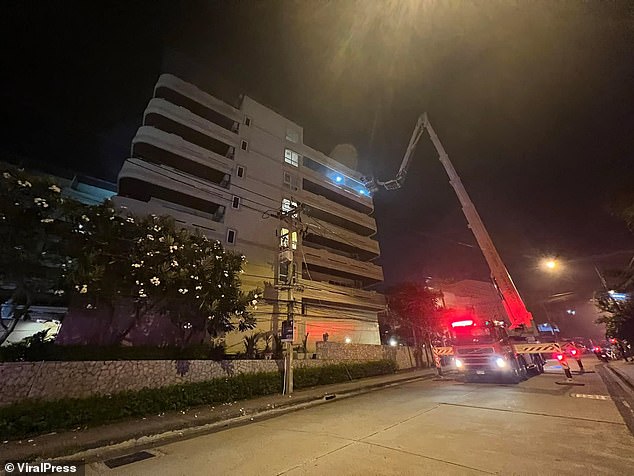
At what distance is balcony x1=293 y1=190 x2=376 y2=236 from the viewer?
92.1 ft

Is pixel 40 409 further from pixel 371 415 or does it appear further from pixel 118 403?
pixel 371 415

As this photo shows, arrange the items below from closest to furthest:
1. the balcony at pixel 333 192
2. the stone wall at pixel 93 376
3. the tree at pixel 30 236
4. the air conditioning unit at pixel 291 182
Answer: the stone wall at pixel 93 376
the tree at pixel 30 236
the air conditioning unit at pixel 291 182
the balcony at pixel 333 192

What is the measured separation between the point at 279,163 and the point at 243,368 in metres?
20.3

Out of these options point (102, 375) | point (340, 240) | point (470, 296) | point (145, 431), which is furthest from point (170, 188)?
point (470, 296)

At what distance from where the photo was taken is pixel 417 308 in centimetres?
2509

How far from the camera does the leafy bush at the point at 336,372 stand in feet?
44.9

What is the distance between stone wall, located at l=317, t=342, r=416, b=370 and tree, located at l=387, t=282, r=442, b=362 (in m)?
2.28

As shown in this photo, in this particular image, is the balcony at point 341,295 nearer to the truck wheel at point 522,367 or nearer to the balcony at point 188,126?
the truck wheel at point 522,367

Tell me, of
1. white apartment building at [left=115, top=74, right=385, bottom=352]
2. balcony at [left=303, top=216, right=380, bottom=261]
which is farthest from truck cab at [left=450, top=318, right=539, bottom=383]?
balcony at [left=303, top=216, right=380, bottom=261]

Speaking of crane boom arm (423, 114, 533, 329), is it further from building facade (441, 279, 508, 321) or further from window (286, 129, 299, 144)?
building facade (441, 279, 508, 321)

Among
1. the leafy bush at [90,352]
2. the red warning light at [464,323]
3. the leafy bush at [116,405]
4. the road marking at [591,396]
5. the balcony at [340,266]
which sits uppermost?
the balcony at [340,266]

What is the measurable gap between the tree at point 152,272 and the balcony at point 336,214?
16.2 metres

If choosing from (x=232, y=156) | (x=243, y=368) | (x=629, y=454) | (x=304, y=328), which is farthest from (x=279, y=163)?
(x=629, y=454)

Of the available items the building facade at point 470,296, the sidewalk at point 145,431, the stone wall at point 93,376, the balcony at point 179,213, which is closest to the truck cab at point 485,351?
the sidewalk at point 145,431
